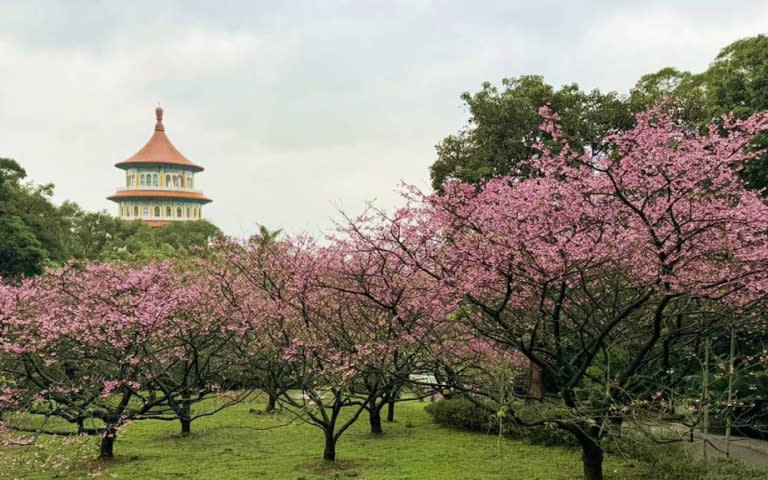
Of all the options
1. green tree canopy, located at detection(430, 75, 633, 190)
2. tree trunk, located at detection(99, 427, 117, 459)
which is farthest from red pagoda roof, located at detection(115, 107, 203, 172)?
tree trunk, located at detection(99, 427, 117, 459)

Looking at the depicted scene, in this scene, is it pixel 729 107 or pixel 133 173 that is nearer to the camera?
A: pixel 729 107

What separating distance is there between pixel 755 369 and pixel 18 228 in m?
28.9

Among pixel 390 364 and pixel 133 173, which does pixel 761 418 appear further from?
pixel 133 173

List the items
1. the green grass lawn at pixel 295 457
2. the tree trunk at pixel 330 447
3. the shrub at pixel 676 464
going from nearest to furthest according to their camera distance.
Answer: the shrub at pixel 676 464 < the green grass lawn at pixel 295 457 < the tree trunk at pixel 330 447

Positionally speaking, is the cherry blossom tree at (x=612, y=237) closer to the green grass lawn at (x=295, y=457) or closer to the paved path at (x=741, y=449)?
the green grass lawn at (x=295, y=457)

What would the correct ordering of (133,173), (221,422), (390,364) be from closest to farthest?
(390,364) → (221,422) → (133,173)

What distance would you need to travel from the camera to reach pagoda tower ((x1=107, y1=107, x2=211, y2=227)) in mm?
71000

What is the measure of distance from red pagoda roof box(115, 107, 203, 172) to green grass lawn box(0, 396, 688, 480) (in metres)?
59.9

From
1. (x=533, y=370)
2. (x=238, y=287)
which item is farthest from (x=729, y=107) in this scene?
(x=238, y=287)

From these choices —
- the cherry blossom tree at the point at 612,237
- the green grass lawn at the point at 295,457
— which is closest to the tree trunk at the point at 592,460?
the cherry blossom tree at the point at 612,237

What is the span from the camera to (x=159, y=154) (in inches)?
2847

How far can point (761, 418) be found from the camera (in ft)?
47.1

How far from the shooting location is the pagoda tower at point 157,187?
71.0 m

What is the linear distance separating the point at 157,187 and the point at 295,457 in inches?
2549
